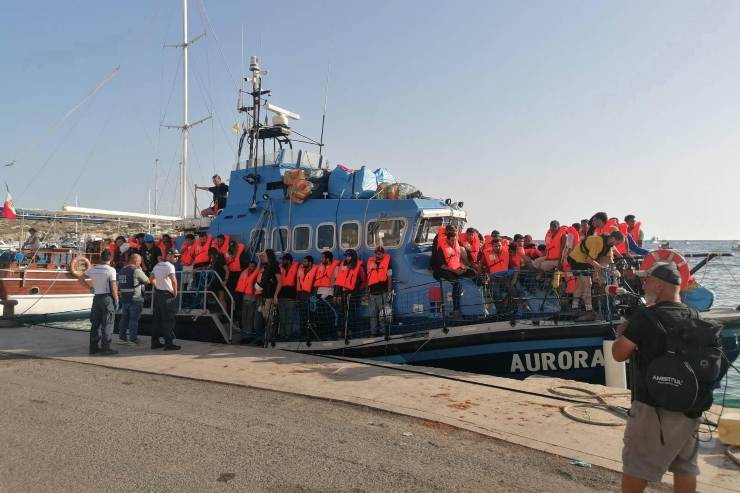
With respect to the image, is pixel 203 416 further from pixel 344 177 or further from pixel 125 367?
pixel 344 177

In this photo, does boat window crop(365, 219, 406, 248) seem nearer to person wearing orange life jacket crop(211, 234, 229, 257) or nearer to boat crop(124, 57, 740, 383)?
boat crop(124, 57, 740, 383)

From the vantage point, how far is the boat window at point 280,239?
32.4ft

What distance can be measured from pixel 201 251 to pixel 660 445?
900 centimetres

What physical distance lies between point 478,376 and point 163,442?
12.6 feet

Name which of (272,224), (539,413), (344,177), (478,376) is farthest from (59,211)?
(539,413)

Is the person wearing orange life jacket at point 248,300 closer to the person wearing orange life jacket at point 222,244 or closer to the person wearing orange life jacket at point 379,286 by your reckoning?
the person wearing orange life jacket at point 222,244

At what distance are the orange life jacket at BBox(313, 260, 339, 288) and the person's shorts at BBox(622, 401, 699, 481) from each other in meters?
6.11

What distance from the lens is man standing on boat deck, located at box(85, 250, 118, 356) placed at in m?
7.80

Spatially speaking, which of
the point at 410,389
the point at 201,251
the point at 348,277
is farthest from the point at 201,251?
the point at 410,389

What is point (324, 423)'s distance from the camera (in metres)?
4.77

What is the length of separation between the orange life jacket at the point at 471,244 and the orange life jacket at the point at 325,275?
244 cm

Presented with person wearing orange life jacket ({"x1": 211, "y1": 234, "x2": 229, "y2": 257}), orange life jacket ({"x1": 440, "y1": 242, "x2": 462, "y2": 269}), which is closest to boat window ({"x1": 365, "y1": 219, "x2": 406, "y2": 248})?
orange life jacket ({"x1": 440, "y1": 242, "x2": 462, "y2": 269})

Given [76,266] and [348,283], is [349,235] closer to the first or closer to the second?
[348,283]

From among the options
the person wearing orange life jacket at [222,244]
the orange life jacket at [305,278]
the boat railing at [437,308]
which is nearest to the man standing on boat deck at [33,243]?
the person wearing orange life jacket at [222,244]
